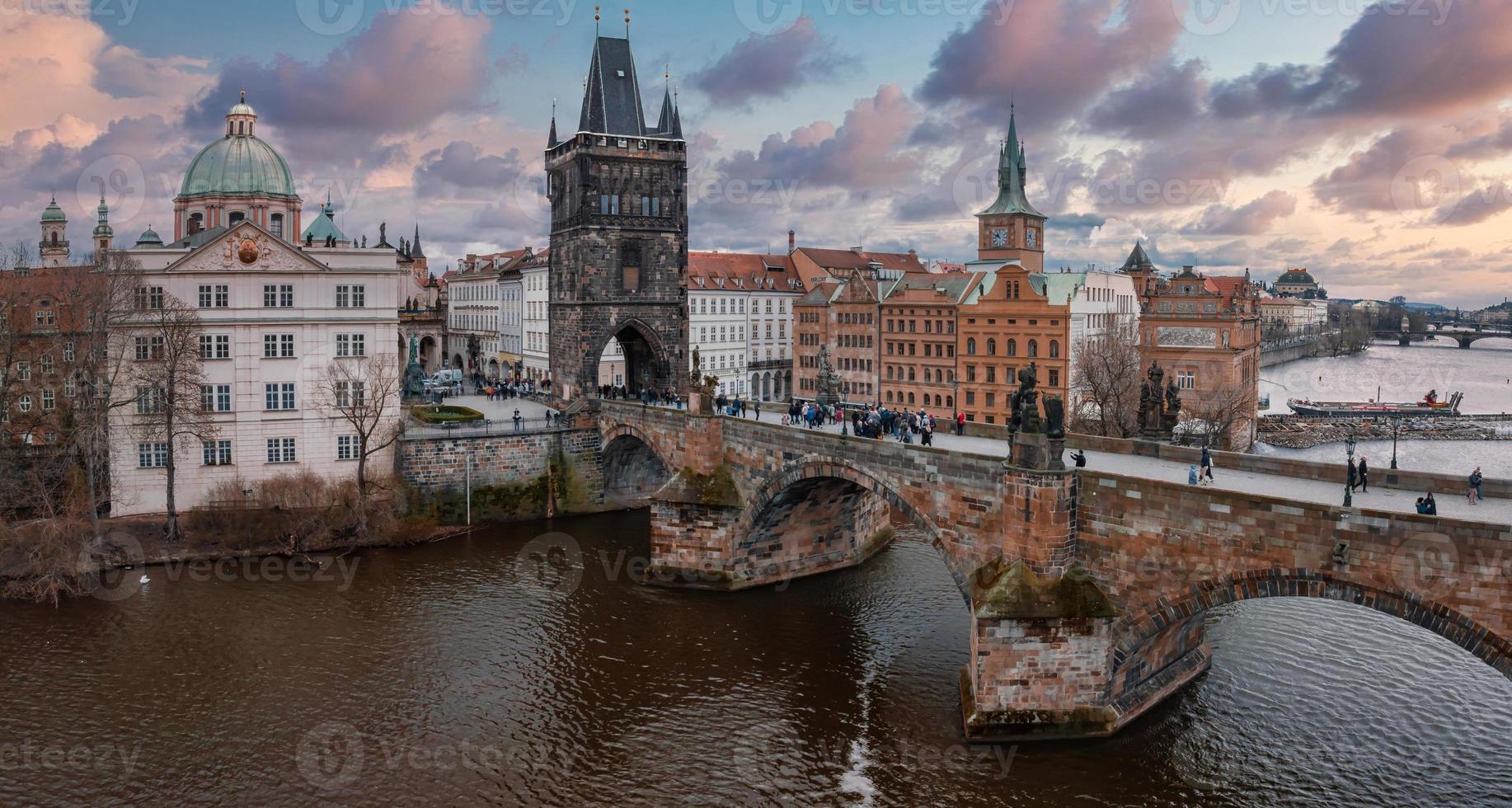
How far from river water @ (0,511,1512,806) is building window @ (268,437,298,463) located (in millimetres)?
7613

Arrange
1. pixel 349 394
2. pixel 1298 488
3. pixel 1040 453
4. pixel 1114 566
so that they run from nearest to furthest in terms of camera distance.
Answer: pixel 1298 488 → pixel 1114 566 → pixel 1040 453 → pixel 349 394

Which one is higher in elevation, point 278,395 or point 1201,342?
point 1201,342

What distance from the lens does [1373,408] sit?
295 ft

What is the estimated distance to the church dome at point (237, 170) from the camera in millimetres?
63688

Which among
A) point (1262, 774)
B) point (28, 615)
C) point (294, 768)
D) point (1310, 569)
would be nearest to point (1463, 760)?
point (1262, 774)

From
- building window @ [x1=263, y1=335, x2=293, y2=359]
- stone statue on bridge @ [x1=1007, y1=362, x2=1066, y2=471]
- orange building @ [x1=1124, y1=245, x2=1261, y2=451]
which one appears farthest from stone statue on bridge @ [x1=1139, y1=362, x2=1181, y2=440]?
orange building @ [x1=1124, y1=245, x2=1261, y2=451]

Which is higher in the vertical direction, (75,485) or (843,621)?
(75,485)

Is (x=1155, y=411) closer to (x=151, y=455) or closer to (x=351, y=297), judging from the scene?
(x=351, y=297)

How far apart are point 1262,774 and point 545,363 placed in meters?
60.0

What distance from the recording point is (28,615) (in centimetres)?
3219

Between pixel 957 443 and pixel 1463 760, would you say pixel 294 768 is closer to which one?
pixel 957 443

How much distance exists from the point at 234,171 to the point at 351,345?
27.1 m

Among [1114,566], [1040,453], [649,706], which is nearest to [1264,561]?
[1114,566]

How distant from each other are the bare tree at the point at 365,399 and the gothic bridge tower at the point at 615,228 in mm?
8755
